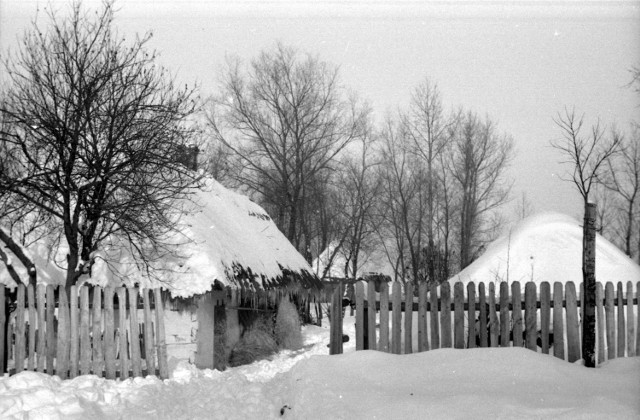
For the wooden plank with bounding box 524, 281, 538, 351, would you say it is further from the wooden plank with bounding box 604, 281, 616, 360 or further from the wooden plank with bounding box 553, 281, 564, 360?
the wooden plank with bounding box 604, 281, 616, 360

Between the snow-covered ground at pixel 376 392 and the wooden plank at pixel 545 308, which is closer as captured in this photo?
the snow-covered ground at pixel 376 392

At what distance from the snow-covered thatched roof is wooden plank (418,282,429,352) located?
4604mm

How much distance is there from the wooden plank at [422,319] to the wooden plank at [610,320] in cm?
294

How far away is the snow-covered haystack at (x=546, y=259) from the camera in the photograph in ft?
47.7

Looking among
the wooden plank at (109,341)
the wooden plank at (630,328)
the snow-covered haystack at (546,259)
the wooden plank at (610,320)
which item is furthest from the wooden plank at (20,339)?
the snow-covered haystack at (546,259)

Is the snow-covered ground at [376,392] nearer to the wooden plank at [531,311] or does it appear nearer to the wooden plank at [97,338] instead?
the wooden plank at [97,338]

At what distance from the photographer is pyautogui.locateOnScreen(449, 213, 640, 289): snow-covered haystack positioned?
14531mm

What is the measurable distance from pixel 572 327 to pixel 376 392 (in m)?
4.00

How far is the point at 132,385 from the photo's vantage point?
7945 mm

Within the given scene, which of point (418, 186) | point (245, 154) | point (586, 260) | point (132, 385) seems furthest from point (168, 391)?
point (418, 186)

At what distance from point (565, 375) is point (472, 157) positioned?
30.7 meters

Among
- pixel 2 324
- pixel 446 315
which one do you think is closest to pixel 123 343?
pixel 2 324

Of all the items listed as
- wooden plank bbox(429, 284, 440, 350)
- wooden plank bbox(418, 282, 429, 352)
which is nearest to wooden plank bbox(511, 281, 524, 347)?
wooden plank bbox(429, 284, 440, 350)

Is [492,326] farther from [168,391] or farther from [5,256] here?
[5,256]
